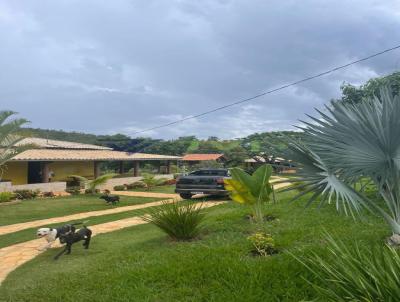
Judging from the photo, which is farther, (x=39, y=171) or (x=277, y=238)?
(x=39, y=171)

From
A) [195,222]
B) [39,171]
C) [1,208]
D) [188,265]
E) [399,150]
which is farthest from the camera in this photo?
[39,171]

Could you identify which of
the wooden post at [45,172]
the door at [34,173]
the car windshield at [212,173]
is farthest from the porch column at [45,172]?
the car windshield at [212,173]

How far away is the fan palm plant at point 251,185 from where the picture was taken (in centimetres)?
697

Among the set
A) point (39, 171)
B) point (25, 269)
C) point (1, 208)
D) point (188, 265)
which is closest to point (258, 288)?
point (188, 265)

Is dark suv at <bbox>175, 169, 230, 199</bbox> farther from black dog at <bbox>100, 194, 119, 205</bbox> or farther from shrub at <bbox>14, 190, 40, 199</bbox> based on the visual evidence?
shrub at <bbox>14, 190, 40, 199</bbox>

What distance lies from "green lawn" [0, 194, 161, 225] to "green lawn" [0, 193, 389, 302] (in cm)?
613

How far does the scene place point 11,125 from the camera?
13070mm

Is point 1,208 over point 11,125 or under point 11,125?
under

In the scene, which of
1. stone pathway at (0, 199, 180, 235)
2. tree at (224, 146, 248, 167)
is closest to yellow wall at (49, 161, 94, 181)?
stone pathway at (0, 199, 180, 235)

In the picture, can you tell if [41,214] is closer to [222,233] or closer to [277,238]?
[222,233]

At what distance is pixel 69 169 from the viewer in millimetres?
25969

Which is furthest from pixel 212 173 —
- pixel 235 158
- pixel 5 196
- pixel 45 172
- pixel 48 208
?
pixel 235 158

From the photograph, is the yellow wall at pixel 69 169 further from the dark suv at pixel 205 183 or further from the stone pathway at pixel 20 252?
the stone pathway at pixel 20 252

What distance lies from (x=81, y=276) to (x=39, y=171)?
2127 cm
